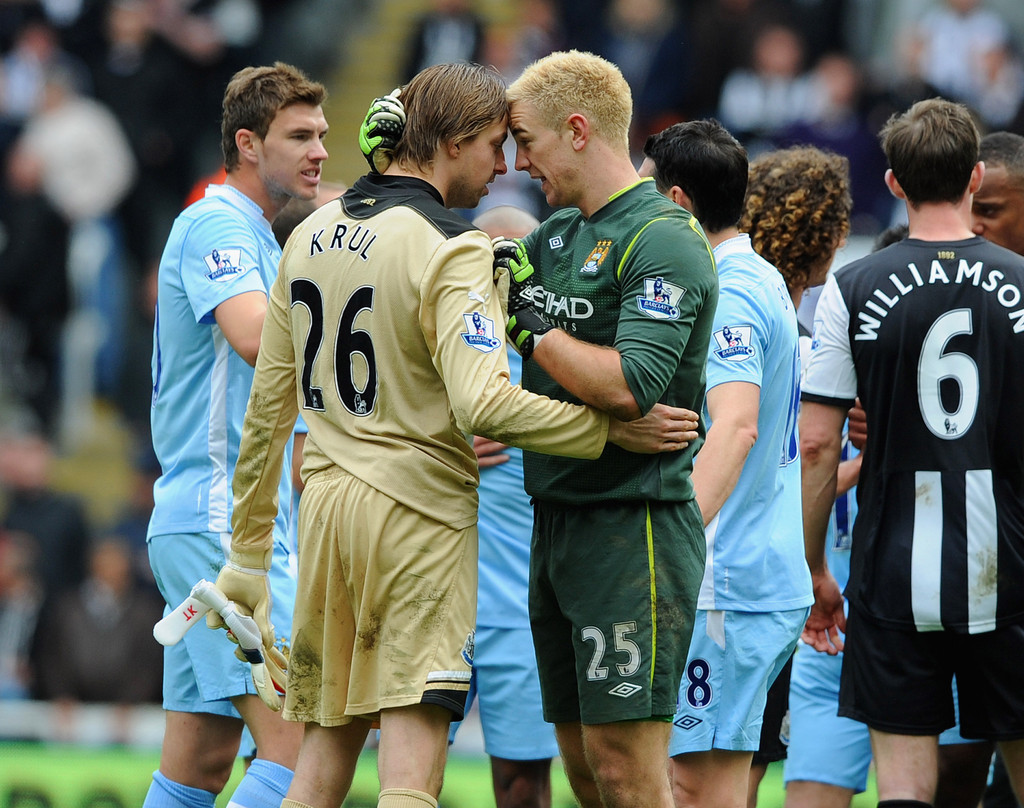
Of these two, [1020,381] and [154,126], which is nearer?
[1020,381]

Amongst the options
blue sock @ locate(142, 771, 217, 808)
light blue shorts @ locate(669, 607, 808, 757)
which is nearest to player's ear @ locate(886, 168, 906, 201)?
light blue shorts @ locate(669, 607, 808, 757)

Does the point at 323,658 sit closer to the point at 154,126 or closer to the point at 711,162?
the point at 711,162

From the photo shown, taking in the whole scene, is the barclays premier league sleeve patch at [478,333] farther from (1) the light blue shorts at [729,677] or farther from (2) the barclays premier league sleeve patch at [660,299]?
(1) the light blue shorts at [729,677]

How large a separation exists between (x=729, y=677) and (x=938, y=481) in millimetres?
889

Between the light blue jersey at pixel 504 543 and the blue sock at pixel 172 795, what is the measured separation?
4.27ft

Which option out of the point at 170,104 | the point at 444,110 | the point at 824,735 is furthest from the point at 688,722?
the point at 170,104

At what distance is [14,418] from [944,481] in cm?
1016

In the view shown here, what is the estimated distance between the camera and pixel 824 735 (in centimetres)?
543

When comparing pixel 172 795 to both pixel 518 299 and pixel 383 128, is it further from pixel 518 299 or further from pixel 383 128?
pixel 383 128

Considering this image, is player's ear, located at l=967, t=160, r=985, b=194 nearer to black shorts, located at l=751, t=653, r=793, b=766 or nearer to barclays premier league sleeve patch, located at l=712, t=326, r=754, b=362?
barclays premier league sleeve patch, located at l=712, t=326, r=754, b=362

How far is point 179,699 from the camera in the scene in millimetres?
4848

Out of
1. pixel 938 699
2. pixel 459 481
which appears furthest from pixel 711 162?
pixel 938 699

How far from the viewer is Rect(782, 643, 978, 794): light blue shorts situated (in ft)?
17.7

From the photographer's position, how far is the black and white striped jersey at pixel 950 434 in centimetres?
447
